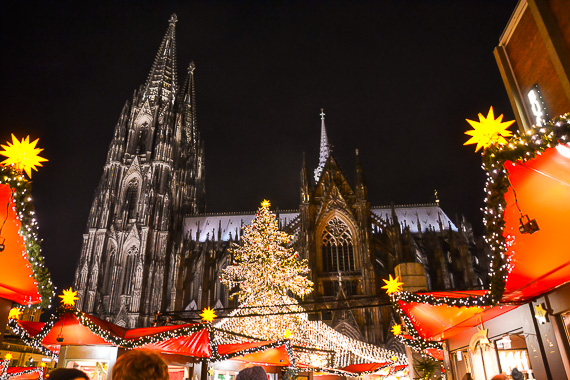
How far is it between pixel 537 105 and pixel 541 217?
225 inches

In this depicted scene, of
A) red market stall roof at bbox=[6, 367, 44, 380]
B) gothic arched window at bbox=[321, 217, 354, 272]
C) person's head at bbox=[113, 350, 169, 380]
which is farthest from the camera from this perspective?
gothic arched window at bbox=[321, 217, 354, 272]

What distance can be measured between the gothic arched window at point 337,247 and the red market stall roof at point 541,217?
82.8 feet

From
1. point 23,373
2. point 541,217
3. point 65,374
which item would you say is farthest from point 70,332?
point 541,217

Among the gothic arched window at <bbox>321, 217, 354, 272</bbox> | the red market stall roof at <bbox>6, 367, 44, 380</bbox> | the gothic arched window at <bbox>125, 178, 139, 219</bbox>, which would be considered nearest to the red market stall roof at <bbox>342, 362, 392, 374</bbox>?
the red market stall roof at <bbox>6, 367, 44, 380</bbox>

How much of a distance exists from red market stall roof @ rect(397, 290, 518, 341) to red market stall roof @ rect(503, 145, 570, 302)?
1.78 m

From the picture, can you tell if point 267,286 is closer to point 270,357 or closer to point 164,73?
point 270,357

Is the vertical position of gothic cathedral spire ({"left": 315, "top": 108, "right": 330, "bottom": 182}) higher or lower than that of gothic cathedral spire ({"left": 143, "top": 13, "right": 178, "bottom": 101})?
lower

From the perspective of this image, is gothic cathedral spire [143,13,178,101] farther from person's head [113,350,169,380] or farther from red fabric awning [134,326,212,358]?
person's head [113,350,169,380]

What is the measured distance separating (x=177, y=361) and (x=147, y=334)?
1.51 m

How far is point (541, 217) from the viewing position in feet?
13.6

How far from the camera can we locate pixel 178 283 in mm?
33344

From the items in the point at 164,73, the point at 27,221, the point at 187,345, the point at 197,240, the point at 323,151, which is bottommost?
the point at 187,345

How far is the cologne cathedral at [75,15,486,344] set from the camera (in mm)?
28719

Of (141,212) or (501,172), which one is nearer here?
(501,172)
